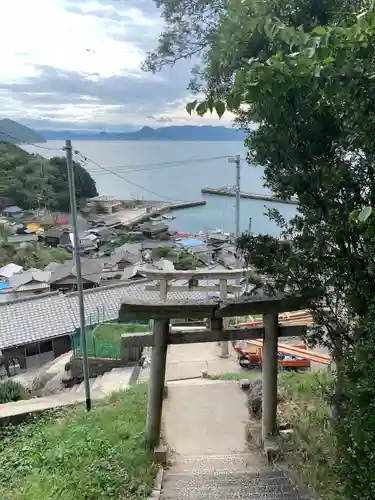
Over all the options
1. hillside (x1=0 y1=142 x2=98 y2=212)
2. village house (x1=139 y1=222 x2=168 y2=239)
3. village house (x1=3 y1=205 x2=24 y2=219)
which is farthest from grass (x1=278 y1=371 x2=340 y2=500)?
village house (x1=3 y1=205 x2=24 y2=219)

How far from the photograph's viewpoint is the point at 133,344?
5.41m

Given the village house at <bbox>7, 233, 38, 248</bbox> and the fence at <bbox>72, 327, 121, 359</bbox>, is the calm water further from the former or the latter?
the fence at <bbox>72, 327, 121, 359</bbox>

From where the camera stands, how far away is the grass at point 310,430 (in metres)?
4.29

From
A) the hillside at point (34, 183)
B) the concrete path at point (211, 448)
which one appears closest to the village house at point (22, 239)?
the hillside at point (34, 183)

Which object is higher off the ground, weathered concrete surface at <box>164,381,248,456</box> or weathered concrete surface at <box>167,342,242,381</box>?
weathered concrete surface at <box>164,381,248,456</box>

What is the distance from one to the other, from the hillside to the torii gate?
4697 cm

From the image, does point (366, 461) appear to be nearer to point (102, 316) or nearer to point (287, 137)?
point (287, 137)

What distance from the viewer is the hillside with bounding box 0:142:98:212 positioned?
167ft

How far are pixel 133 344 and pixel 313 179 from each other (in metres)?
3.13

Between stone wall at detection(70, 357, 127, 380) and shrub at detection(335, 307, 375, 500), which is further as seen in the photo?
stone wall at detection(70, 357, 127, 380)

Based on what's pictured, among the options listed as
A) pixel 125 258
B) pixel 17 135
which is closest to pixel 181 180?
pixel 125 258

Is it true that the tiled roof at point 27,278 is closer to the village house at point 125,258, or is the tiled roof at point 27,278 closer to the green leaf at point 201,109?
the village house at point 125,258

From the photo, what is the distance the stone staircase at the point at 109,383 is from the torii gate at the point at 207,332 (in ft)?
11.7

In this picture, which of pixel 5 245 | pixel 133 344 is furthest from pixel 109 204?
pixel 133 344
